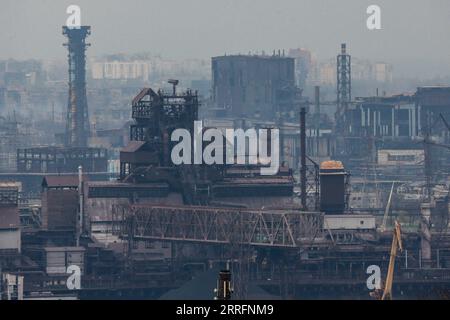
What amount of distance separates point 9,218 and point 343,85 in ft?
111

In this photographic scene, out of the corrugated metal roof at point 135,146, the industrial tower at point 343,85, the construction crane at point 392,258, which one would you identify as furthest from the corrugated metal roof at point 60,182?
the industrial tower at point 343,85

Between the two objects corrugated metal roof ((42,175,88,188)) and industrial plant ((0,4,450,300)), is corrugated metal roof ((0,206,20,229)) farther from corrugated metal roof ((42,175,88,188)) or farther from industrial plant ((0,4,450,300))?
corrugated metal roof ((42,175,88,188))

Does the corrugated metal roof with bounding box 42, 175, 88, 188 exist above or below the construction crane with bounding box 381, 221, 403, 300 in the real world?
above

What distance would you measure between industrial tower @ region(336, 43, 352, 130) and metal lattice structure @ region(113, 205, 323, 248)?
27873mm

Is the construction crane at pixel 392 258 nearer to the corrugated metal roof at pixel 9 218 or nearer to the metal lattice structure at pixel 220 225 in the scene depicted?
the metal lattice structure at pixel 220 225

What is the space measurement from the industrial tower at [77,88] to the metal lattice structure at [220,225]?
96.7ft

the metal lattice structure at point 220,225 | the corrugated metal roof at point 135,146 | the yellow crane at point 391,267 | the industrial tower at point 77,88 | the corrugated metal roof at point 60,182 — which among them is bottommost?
the yellow crane at point 391,267

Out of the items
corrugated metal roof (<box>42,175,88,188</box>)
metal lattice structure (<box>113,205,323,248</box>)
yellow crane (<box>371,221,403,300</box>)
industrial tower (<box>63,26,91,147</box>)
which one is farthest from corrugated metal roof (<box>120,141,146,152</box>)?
industrial tower (<box>63,26,91,147</box>)

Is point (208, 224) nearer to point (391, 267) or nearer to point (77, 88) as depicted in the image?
point (391, 267)

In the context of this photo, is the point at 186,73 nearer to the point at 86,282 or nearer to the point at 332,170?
the point at 332,170

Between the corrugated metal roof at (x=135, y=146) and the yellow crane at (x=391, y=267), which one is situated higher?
the corrugated metal roof at (x=135, y=146)

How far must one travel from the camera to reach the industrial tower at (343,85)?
66.9 metres

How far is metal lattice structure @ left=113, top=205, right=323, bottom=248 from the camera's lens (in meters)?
36.9
